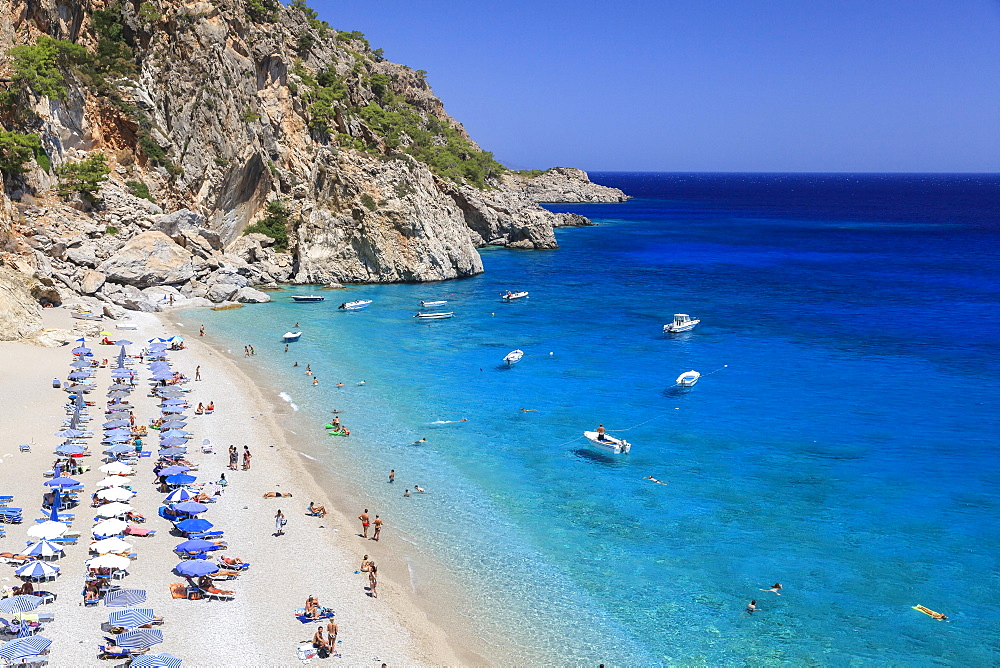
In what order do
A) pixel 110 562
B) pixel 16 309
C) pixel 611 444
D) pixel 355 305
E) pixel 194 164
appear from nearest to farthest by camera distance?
pixel 110 562 → pixel 611 444 → pixel 16 309 → pixel 355 305 → pixel 194 164

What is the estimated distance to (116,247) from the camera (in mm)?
57500

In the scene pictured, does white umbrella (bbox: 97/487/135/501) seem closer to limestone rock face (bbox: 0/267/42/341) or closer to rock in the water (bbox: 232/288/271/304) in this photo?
limestone rock face (bbox: 0/267/42/341)

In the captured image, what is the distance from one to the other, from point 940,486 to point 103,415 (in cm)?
3489

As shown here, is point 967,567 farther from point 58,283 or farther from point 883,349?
point 58,283

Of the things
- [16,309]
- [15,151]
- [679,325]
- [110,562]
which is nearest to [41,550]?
[110,562]

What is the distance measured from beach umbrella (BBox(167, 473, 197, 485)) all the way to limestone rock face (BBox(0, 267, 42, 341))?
21.2 m

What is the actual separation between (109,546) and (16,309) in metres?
27.2

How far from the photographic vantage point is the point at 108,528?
2164cm

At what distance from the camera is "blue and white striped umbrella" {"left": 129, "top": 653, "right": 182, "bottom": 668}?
1608 cm

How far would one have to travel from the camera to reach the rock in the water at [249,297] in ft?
197

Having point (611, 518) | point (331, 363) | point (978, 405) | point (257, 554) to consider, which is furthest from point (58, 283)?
point (978, 405)

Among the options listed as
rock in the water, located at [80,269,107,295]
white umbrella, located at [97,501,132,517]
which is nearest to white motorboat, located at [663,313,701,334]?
white umbrella, located at [97,501,132,517]

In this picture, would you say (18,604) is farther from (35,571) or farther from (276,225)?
(276,225)

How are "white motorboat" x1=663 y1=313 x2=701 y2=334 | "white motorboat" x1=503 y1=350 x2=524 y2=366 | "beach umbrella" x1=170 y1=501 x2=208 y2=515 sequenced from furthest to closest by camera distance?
"white motorboat" x1=663 y1=313 x2=701 y2=334, "white motorboat" x1=503 y1=350 x2=524 y2=366, "beach umbrella" x1=170 y1=501 x2=208 y2=515
